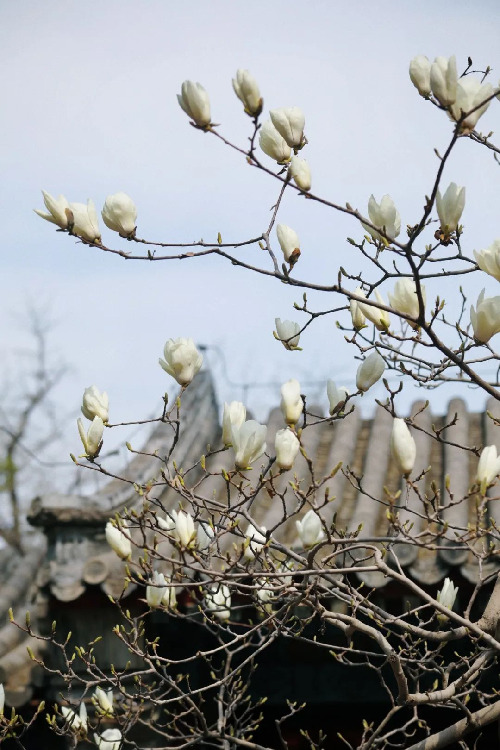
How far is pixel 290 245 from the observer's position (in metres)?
2.05

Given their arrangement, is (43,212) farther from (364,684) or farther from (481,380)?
(364,684)

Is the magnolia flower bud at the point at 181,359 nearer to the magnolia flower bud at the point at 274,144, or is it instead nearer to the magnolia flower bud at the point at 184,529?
the magnolia flower bud at the point at 184,529

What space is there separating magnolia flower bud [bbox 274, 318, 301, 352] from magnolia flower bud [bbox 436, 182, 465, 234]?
45 centimetres

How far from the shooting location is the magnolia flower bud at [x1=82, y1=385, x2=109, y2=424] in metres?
2.26

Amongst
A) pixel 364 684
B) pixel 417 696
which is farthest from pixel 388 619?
pixel 364 684

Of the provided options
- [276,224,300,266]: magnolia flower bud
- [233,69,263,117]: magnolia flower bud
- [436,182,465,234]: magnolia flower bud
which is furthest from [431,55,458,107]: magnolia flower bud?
[276,224,300,266]: magnolia flower bud

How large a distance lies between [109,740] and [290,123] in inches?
81.7

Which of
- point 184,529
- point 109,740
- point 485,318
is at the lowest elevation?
point 109,740

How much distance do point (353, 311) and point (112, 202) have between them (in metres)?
0.66

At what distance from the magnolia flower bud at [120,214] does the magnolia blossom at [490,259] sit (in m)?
0.74

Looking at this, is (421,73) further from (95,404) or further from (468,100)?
(95,404)

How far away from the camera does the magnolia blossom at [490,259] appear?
192 centimetres

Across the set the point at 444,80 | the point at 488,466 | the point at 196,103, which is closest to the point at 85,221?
the point at 196,103

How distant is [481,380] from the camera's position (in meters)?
1.99
